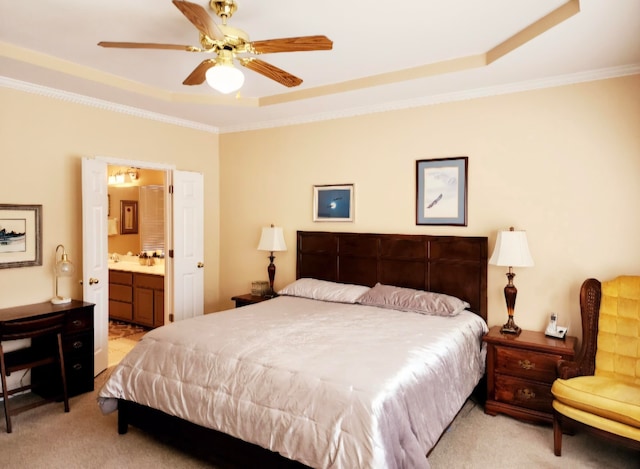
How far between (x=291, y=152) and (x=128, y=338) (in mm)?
3042

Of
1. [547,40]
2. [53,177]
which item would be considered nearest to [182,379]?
[53,177]

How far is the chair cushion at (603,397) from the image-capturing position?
8.10 feet

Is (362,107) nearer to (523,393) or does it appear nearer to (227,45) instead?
(227,45)

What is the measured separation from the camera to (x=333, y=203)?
15.3ft

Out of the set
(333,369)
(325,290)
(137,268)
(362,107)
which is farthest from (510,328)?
(137,268)

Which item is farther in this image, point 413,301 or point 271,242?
point 271,242

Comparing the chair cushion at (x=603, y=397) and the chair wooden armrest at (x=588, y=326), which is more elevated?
the chair wooden armrest at (x=588, y=326)

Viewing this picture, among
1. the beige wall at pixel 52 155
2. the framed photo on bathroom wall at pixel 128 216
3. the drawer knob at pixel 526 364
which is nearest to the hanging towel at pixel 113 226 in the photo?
the framed photo on bathroom wall at pixel 128 216

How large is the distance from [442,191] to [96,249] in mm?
3259

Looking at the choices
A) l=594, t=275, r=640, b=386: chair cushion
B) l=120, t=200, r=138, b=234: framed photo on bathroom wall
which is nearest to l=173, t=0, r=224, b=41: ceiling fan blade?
l=594, t=275, r=640, b=386: chair cushion

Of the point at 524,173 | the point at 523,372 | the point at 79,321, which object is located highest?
the point at 524,173

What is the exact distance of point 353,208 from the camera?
4531 mm

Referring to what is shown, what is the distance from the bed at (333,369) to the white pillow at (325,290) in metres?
0.02

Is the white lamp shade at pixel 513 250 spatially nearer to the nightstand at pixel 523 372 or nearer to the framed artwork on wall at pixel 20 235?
the nightstand at pixel 523 372
